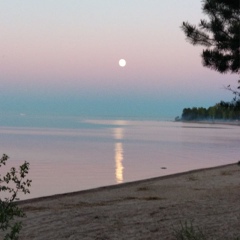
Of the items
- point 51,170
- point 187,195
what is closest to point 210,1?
point 187,195

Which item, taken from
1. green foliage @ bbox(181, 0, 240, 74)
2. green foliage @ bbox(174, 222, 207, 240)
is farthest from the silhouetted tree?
green foliage @ bbox(174, 222, 207, 240)

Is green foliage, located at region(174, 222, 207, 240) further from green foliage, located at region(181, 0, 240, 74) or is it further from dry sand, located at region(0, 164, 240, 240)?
green foliage, located at region(181, 0, 240, 74)

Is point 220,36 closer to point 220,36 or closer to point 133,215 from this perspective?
point 220,36

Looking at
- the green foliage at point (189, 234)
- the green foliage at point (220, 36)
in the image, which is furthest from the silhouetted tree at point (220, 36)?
the green foliage at point (189, 234)

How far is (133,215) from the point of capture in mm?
11758

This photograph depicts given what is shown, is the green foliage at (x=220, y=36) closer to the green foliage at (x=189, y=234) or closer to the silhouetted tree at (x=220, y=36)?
the silhouetted tree at (x=220, y=36)

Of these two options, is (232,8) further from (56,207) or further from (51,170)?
(51,170)

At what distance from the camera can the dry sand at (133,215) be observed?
10086 millimetres

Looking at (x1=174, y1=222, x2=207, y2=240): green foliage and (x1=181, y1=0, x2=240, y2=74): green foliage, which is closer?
(x1=174, y1=222, x2=207, y2=240): green foliage

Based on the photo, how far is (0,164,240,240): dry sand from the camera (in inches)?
397

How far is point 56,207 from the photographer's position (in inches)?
563

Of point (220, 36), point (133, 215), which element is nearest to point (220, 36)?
point (220, 36)

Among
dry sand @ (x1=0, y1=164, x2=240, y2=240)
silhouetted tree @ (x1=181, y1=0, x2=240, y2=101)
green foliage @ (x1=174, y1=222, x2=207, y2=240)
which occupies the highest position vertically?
silhouetted tree @ (x1=181, y1=0, x2=240, y2=101)

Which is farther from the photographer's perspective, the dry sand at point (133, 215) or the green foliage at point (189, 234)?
the dry sand at point (133, 215)
